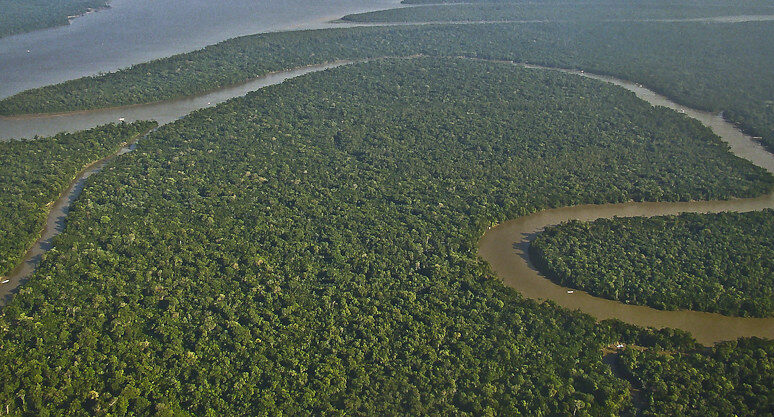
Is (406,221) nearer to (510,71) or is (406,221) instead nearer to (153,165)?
(153,165)

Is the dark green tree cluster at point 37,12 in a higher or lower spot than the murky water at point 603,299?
higher

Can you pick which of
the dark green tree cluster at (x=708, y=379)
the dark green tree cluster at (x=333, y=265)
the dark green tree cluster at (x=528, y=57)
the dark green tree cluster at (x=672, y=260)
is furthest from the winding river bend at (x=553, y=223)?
the dark green tree cluster at (x=708, y=379)

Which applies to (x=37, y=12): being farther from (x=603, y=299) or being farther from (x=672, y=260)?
(x=672, y=260)

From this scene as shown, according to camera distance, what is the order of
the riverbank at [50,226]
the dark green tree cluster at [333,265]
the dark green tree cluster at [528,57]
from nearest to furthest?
the dark green tree cluster at [333,265], the riverbank at [50,226], the dark green tree cluster at [528,57]

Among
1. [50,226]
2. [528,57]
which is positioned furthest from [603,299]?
[528,57]

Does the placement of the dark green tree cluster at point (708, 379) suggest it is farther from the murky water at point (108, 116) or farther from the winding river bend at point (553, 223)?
the murky water at point (108, 116)

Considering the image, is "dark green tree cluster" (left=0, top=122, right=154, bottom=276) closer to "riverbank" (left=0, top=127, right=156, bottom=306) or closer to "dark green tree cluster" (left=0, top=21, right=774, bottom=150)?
"riverbank" (left=0, top=127, right=156, bottom=306)

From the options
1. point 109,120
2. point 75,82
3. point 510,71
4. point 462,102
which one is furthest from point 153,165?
point 510,71
